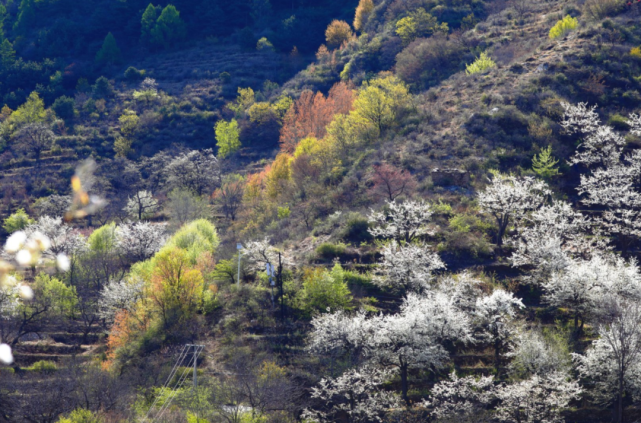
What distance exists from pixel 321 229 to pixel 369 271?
32.7ft

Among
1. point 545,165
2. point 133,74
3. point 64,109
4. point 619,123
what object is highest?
point 133,74

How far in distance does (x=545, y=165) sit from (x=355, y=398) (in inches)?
1350

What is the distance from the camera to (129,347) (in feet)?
164

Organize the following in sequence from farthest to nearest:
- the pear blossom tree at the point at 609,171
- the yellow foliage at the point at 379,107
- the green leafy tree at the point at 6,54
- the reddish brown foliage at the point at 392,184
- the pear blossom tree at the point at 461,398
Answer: the green leafy tree at the point at 6,54 → the yellow foliage at the point at 379,107 → the reddish brown foliage at the point at 392,184 → the pear blossom tree at the point at 609,171 → the pear blossom tree at the point at 461,398

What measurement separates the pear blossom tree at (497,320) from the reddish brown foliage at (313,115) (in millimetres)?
53592

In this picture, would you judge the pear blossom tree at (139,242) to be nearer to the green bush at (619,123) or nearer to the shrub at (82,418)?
the shrub at (82,418)

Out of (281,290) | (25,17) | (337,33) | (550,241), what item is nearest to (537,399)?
(550,241)

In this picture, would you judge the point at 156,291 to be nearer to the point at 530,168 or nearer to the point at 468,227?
the point at 468,227

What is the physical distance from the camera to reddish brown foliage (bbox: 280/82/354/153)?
95875 mm

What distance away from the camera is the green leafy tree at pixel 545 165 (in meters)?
62.3

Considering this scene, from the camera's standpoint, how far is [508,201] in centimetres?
5381

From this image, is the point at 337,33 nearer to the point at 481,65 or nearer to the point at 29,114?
the point at 481,65

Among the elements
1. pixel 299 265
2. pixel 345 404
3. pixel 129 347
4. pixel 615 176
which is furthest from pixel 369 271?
pixel 615 176

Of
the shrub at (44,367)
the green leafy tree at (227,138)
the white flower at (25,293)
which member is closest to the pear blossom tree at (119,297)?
the shrub at (44,367)
